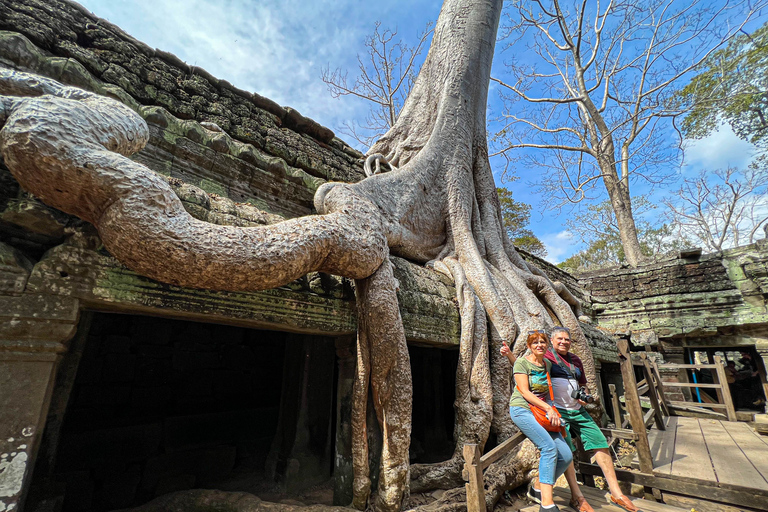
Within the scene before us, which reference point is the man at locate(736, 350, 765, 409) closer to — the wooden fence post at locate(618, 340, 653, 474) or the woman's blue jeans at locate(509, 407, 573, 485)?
the wooden fence post at locate(618, 340, 653, 474)

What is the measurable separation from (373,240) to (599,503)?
2.24 metres

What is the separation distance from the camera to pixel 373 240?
207 cm

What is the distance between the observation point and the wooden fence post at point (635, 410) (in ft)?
8.89

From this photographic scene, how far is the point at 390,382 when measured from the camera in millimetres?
2162

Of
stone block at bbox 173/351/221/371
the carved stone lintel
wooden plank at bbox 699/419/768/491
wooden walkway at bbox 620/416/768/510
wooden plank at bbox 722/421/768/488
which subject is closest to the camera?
the carved stone lintel

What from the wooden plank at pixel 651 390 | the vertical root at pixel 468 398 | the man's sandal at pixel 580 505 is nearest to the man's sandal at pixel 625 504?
the man's sandal at pixel 580 505

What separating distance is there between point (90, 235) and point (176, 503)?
Answer: 179 cm

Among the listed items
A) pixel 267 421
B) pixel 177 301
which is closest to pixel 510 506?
pixel 177 301

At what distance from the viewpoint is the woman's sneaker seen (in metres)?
2.44

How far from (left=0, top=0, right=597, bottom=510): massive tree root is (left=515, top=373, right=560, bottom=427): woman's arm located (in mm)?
439

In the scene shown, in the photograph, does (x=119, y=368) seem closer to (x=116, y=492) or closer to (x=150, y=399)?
(x=150, y=399)

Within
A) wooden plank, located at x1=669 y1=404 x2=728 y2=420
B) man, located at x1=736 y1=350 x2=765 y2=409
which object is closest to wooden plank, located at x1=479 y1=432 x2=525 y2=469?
wooden plank, located at x1=669 y1=404 x2=728 y2=420

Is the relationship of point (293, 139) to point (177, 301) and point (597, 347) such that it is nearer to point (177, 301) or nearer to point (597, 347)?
point (177, 301)

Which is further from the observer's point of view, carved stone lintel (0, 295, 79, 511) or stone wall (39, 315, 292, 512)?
stone wall (39, 315, 292, 512)
